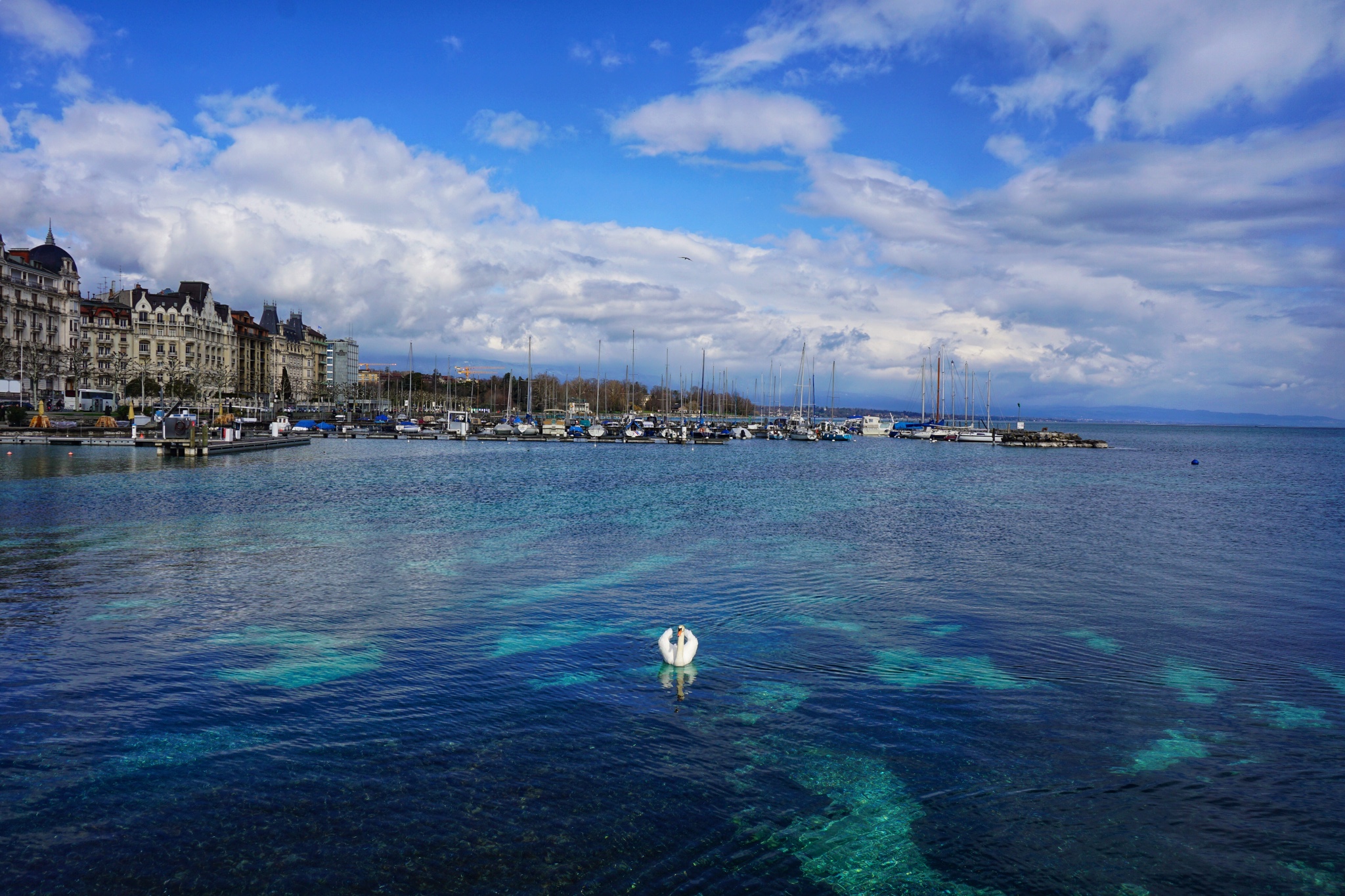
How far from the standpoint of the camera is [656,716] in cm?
1368

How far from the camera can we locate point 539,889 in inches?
354

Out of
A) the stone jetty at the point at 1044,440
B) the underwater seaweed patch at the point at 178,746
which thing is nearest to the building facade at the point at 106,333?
the stone jetty at the point at 1044,440

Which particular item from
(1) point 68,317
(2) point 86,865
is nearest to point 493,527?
(2) point 86,865

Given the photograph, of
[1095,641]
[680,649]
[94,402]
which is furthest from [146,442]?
[1095,641]

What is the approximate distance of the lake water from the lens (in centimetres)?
966

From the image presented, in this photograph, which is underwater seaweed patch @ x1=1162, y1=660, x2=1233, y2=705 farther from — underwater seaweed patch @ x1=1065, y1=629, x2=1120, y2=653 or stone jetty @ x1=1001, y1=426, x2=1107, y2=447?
stone jetty @ x1=1001, y1=426, x2=1107, y2=447

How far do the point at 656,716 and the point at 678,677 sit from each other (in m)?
1.84

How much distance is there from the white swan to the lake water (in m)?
0.31

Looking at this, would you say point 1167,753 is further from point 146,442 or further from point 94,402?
point 94,402

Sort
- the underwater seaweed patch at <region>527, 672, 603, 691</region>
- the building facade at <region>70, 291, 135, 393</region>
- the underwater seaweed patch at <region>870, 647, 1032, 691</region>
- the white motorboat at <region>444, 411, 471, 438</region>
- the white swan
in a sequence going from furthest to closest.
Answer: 1. the building facade at <region>70, 291, 135, 393</region>
2. the white motorboat at <region>444, 411, 471, 438</region>
3. the white swan
4. the underwater seaweed patch at <region>870, 647, 1032, 691</region>
5. the underwater seaweed patch at <region>527, 672, 603, 691</region>

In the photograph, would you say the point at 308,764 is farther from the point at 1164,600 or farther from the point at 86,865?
the point at 1164,600

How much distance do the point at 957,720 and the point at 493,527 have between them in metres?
24.2

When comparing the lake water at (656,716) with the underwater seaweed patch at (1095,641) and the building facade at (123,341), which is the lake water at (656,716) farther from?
the building facade at (123,341)

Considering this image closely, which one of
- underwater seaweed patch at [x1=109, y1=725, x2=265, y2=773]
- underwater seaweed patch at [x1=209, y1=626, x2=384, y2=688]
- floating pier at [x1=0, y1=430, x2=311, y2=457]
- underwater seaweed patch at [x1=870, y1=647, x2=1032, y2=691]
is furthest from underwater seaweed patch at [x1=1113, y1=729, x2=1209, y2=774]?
floating pier at [x1=0, y1=430, x2=311, y2=457]
